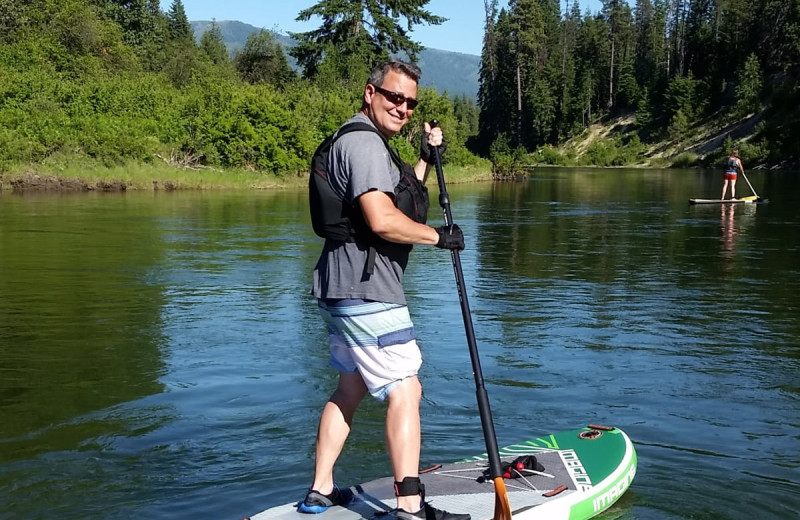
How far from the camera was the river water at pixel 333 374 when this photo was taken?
200 inches

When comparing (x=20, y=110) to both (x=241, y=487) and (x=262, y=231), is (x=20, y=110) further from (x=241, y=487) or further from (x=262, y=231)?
(x=241, y=487)

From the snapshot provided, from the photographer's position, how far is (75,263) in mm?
14188

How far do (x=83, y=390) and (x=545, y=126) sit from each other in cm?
10408

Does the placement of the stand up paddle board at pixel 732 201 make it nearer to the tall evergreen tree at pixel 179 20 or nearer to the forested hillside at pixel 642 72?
the forested hillside at pixel 642 72

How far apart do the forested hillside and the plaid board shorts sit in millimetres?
69145

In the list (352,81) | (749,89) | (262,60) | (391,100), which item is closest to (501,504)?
(391,100)

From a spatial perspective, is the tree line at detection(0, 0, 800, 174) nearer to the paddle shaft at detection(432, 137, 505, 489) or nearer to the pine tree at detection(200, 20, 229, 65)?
the pine tree at detection(200, 20, 229, 65)

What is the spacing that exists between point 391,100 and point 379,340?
115 centimetres

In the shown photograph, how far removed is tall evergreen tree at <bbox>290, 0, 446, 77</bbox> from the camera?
5666cm

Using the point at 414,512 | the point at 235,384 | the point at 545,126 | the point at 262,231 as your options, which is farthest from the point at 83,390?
the point at 545,126

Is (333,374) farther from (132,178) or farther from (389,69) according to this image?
(132,178)

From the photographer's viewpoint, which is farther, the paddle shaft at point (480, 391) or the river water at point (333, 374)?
the river water at point (333, 374)

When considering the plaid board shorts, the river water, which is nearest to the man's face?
the plaid board shorts

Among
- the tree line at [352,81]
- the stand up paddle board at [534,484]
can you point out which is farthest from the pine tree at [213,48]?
the stand up paddle board at [534,484]
